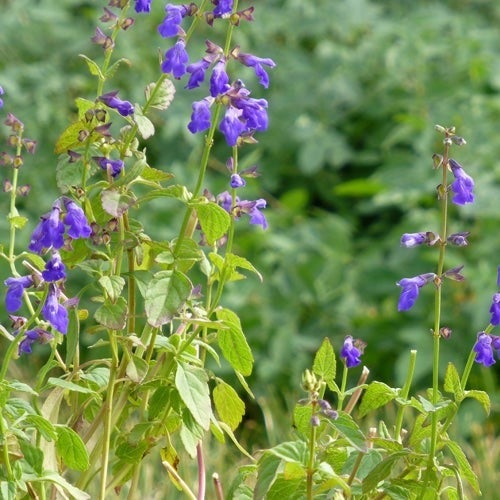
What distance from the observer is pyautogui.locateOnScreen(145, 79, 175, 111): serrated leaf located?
183 centimetres

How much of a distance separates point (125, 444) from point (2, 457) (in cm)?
19

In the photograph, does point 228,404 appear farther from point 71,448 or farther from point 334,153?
point 334,153

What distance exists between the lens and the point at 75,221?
1.64 m

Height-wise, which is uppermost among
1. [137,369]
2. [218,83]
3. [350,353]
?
[218,83]

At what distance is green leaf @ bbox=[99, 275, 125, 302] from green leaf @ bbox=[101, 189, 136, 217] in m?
0.10

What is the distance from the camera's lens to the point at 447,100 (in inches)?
195

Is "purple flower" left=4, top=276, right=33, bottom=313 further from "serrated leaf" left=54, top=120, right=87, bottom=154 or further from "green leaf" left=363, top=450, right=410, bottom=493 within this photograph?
"green leaf" left=363, top=450, right=410, bottom=493

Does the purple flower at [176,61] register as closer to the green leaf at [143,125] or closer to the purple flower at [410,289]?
the green leaf at [143,125]

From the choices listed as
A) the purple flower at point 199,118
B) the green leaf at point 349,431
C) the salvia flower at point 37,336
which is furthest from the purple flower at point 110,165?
the green leaf at point 349,431

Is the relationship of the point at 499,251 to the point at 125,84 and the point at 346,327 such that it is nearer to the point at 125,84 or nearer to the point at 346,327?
the point at 346,327

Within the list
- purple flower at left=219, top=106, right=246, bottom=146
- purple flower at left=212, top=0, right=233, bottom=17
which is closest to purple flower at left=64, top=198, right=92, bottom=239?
purple flower at left=219, top=106, right=246, bottom=146

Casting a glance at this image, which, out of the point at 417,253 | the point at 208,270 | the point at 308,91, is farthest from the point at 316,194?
the point at 208,270

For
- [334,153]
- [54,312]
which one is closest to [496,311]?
[54,312]

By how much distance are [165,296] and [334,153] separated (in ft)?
11.1
